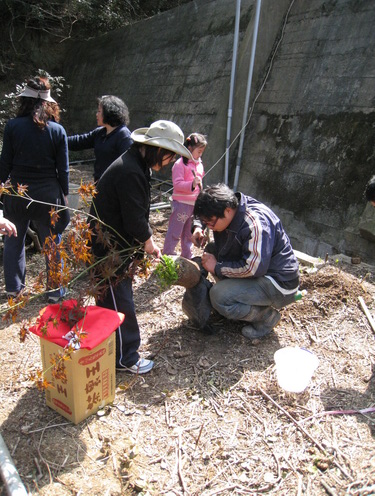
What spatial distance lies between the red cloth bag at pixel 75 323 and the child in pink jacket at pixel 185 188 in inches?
85.1

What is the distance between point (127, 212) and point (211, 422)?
4.88 feet

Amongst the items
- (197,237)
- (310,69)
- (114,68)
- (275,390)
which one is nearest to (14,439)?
(275,390)

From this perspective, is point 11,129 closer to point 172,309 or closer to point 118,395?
point 172,309

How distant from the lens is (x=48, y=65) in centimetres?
1580

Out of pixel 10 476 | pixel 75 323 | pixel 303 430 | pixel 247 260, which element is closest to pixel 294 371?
pixel 303 430

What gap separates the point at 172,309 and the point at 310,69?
16.8 ft

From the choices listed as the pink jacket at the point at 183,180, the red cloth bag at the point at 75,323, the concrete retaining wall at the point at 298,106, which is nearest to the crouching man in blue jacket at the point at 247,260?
the red cloth bag at the point at 75,323

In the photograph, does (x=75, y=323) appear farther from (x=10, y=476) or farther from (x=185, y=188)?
(x=185, y=188)

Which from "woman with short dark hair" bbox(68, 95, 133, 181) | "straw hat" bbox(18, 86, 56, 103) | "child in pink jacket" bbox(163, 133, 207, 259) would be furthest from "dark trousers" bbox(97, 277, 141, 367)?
"straw hat" bbox(18, 86, 56, 103)

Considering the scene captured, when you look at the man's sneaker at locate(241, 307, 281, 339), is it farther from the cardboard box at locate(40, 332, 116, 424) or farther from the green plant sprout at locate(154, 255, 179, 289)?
the cardboard box at locate(40, 332, 116, 424)

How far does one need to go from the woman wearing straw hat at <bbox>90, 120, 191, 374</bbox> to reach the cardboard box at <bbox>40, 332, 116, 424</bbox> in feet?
1.08

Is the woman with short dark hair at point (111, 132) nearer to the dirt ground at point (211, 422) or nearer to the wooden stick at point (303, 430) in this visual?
the dirt ground at point (211, 422)

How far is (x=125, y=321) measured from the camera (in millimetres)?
2883

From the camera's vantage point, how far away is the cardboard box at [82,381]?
235cm
